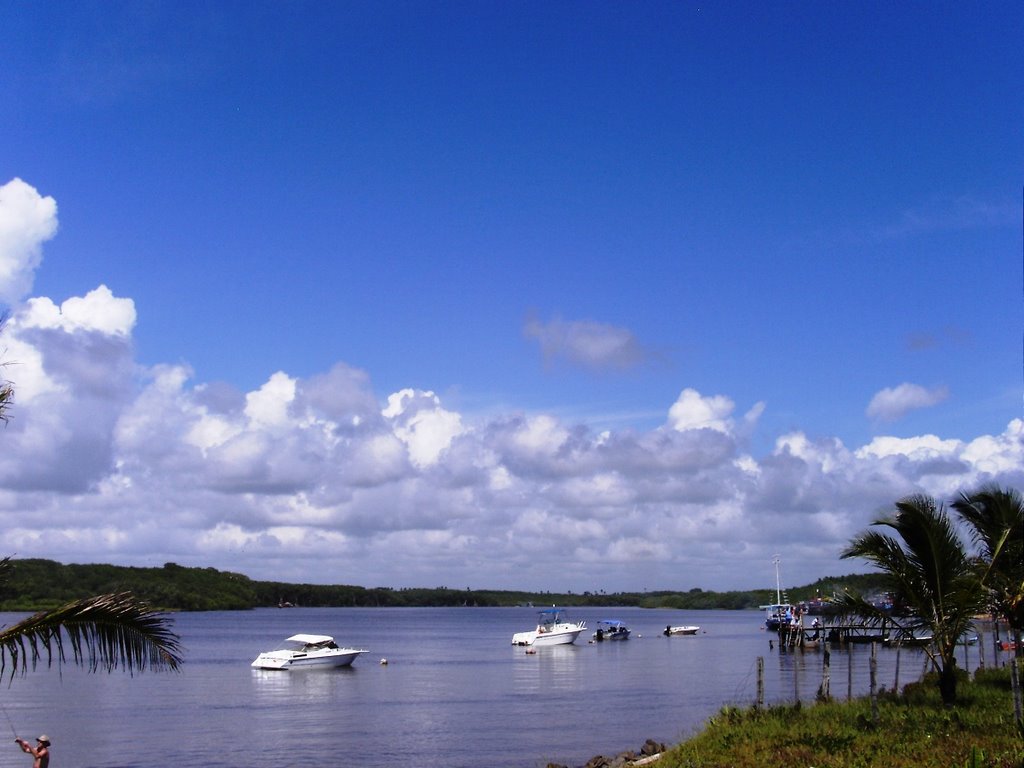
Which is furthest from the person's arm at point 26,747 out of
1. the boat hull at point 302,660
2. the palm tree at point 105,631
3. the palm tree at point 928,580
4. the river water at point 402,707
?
the boat hull at point 302,660

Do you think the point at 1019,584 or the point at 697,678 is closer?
the point at 1019,584

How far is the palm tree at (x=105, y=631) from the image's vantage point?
10281 millimetres

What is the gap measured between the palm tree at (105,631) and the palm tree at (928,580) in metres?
18.9

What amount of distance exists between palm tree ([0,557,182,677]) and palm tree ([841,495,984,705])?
18.9 meters

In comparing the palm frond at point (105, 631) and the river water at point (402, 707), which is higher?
the palm frond at point (105, 631)

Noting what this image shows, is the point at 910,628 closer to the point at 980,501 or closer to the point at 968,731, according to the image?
the point at 968,731

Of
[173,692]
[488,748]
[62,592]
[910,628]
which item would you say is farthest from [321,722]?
[62,592]

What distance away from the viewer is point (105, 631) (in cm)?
1052

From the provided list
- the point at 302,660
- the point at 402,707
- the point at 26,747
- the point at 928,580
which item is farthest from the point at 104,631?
the point at 302,660

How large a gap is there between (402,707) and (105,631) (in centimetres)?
4070

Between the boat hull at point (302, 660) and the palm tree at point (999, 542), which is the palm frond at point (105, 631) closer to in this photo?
the palm tree at point (999, 542)

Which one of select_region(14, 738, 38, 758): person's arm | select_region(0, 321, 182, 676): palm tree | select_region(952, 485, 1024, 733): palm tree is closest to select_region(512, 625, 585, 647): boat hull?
select_region(952, 485, 1024, 733): palm tree

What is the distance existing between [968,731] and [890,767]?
3780mm

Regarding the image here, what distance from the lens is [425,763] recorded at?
3219 centimetres
